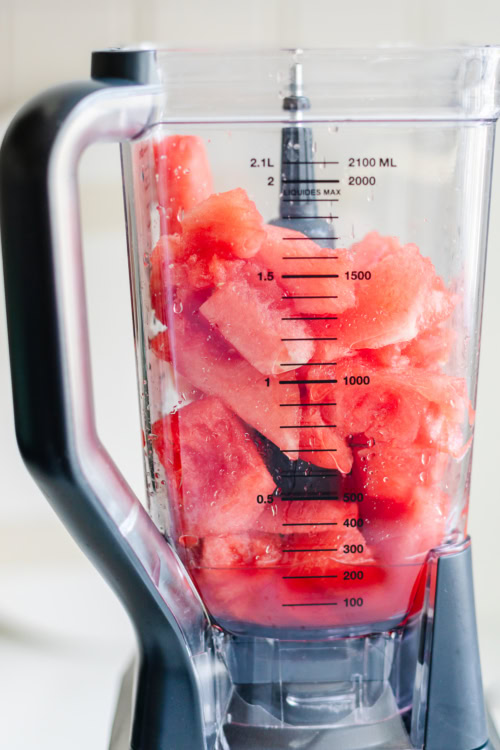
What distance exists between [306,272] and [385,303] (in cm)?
5

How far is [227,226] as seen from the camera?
0.47m

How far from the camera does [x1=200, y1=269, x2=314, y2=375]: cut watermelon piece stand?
469mm

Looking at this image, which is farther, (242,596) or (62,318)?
(242,596)

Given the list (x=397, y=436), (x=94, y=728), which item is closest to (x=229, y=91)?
(x=397, y=436)

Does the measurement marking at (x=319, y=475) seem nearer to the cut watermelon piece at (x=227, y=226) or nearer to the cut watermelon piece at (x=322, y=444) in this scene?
the cut watermelon piece at (x=322, y=444)

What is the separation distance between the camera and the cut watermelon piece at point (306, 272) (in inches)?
18.6

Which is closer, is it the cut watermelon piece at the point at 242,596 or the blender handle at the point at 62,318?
the blender handle at the point at 62,318

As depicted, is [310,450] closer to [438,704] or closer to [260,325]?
[260,325]

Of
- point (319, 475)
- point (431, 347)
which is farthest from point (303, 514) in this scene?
point (431, 347)

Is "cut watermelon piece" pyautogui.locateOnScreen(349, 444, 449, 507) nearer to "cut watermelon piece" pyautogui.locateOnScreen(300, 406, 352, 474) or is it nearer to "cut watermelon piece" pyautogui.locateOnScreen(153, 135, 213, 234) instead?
"cut watermelon piece" pyautogui.locateOnScreen(300, 406, 352, 474)

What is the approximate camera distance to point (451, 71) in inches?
18.5

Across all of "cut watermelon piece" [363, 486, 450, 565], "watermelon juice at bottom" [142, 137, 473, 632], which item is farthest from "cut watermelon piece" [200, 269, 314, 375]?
"cut watermelon piece" [363, 486, 450, 565]

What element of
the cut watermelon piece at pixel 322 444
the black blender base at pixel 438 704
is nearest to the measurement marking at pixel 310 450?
the cut watermelon piece at pixel 322 444

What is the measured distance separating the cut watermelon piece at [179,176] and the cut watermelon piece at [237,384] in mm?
64
